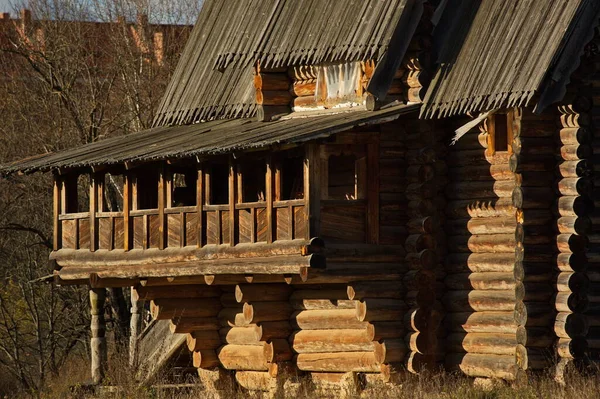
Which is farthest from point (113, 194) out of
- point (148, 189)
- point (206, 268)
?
point (206, 268)

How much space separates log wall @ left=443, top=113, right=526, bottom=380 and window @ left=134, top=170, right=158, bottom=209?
597 cm

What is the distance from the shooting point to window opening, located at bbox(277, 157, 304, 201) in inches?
998

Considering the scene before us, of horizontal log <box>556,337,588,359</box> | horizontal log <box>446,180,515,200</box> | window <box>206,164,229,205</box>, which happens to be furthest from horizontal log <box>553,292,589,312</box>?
window <box>206,164,229,205</box>

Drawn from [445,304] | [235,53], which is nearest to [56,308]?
[235,53]

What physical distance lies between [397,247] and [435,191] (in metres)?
1.02

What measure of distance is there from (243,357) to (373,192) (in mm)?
4818

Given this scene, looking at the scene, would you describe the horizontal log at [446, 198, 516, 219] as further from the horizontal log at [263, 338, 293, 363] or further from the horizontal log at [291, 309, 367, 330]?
the horizontal log at [263, 338, 293, 363]

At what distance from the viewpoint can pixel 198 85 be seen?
28.7 metres

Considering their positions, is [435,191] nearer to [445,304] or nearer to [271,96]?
[445,304]

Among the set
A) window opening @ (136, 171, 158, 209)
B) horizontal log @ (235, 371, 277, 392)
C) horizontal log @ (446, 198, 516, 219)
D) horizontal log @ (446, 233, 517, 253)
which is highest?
window opening @ (136, 171, 158, 209)

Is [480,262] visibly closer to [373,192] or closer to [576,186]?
[373,192]

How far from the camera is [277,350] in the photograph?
84.0ft

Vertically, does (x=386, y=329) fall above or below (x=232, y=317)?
below

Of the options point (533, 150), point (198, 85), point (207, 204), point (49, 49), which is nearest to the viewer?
point (533, 150)
